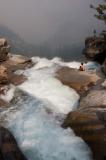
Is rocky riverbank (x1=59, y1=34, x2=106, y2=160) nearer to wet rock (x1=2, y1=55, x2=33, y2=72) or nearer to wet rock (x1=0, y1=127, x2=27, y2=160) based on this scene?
wet rock (x1=0, y1=127, x2=27, y2=160)

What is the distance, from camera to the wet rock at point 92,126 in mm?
24984

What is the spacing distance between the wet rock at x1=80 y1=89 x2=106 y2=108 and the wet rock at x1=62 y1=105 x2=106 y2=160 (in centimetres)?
346

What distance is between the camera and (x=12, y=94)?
40562 mm

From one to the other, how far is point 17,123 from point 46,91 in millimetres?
10890

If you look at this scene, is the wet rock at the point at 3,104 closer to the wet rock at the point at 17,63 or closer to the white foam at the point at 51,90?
the white foam at the point at 51,90

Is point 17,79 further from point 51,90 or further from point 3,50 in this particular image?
point 3,50

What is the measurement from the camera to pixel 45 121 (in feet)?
105

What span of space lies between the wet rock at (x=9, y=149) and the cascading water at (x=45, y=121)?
33.0 inches

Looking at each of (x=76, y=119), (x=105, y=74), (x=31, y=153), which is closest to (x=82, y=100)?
(x=76, y=119)

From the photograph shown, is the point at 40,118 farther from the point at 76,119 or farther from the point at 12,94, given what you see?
the point at 12,94

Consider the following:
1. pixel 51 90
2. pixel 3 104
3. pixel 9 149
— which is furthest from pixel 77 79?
pixel 9 149

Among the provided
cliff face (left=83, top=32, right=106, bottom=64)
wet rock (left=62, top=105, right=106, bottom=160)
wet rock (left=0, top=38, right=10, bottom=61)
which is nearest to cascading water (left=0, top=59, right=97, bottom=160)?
wet rock (left=62, top=105, right=106, bottom=160)

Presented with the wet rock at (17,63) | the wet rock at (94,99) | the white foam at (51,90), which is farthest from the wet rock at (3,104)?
the wet rock at (17,63)

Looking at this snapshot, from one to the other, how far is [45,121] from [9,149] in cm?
623
